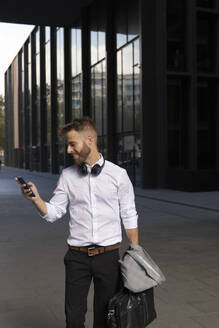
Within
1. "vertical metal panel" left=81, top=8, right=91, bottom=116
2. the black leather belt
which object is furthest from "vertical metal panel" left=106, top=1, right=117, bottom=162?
the black leather belt

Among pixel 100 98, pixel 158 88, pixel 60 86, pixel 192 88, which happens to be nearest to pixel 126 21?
pixel 158 88

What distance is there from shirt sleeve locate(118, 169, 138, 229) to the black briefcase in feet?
1.40

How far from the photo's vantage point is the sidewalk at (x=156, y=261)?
167 inches

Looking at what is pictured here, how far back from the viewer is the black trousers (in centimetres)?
290

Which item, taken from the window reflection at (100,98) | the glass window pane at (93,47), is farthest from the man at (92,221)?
the glass window pane at (93,47)

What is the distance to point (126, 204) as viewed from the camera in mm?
2951

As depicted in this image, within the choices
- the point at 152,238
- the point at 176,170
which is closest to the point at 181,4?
the point at 176,170

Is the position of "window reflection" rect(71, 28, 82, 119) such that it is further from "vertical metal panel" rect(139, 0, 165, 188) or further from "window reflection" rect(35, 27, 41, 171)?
"vertical metal panel" rect(139, 0, 165, 188)

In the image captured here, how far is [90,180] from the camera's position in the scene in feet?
9.42

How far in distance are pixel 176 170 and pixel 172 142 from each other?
2.20 m

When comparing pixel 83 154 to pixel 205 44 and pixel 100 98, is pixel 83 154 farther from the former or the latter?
pixel 100 98

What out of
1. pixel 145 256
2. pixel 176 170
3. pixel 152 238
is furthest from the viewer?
pixel 176 170

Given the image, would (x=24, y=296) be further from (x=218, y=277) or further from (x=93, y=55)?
(x=93, y=55)

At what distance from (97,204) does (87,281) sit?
52cm
